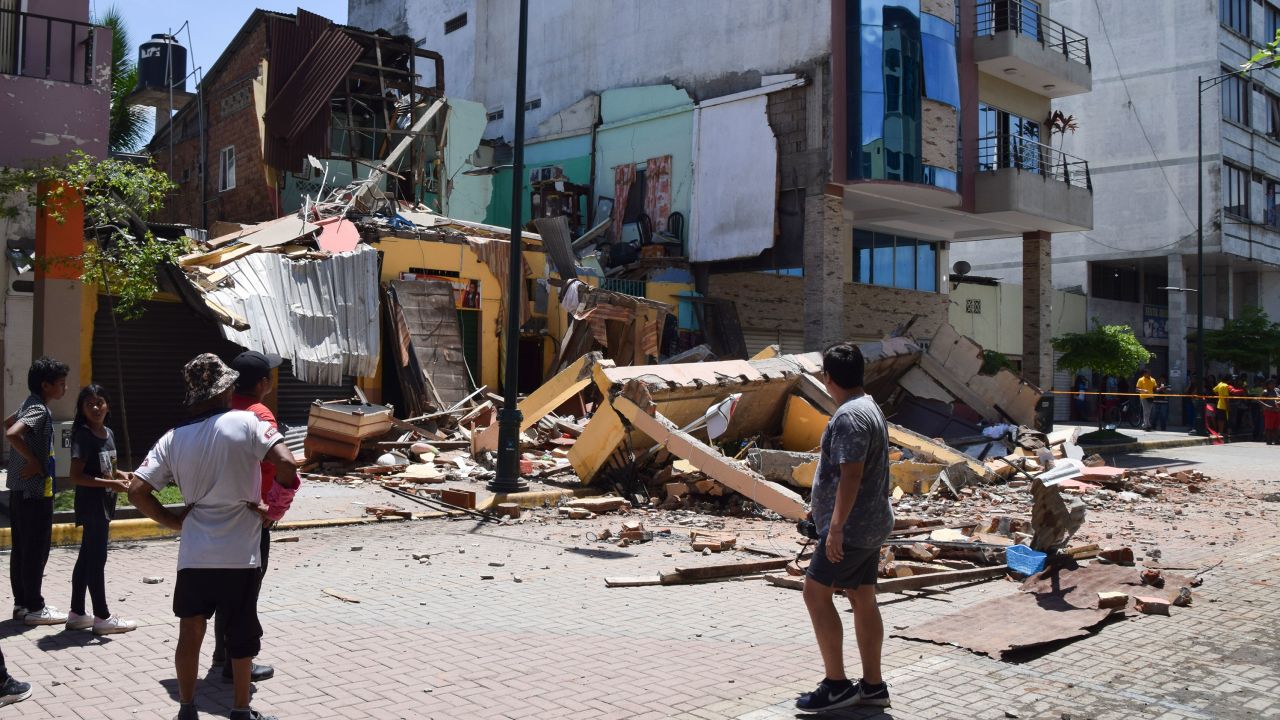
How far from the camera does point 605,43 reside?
91.8ft

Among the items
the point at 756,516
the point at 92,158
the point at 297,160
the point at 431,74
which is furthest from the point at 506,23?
the point at 756,516

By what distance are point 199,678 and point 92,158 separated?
8329mm

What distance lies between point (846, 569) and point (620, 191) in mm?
22984

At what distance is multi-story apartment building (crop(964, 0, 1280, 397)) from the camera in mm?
37125

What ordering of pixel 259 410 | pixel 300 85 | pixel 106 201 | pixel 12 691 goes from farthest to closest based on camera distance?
pixel 300 85 < pixel 106 201 < pixel 259 410 < pixel 12 691

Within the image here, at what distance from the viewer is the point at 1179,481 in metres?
16.2

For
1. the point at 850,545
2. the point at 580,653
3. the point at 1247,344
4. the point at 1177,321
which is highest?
the point at 1177,321

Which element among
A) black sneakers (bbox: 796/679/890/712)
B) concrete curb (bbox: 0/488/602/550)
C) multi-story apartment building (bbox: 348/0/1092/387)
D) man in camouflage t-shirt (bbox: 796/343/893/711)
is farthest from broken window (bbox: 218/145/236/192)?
black sneakers (bbox: 796/679/890/712)

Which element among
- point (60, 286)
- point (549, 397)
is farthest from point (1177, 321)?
point (60, 286)

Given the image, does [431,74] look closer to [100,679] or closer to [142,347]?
[142,347]

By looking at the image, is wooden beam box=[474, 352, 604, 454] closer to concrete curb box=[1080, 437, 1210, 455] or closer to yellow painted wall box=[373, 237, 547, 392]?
yellow painted wall box=[373, 237, 547, 392]

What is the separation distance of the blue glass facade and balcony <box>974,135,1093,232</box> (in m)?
3.66

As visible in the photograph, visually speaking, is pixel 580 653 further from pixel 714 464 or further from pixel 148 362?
pixel 148 362

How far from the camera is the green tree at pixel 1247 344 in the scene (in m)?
31.7
